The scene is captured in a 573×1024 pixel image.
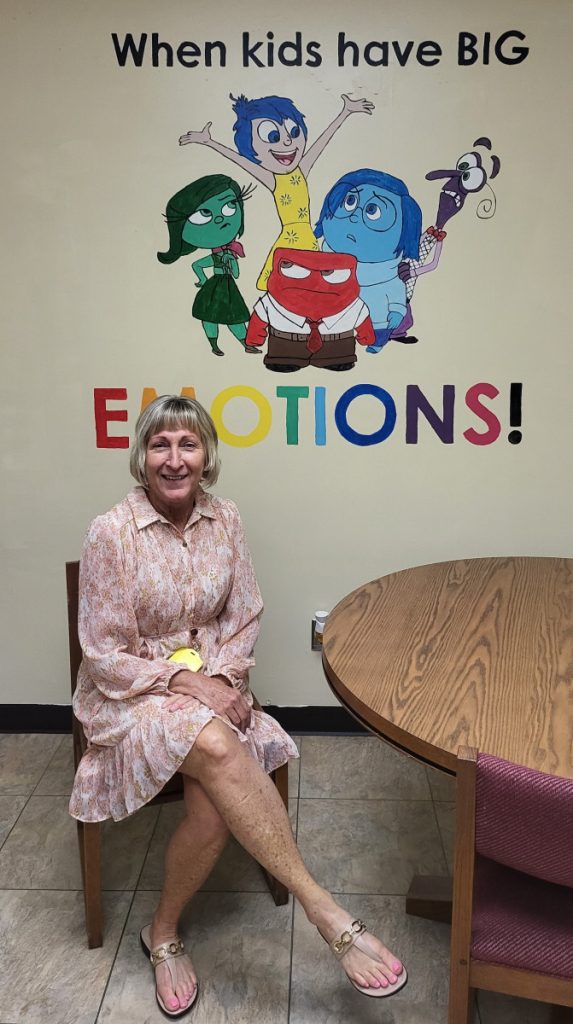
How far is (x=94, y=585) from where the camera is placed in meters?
1.74

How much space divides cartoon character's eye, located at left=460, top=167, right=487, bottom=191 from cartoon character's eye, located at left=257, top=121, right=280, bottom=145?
0.61m

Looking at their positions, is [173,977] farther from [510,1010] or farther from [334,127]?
[334,127]

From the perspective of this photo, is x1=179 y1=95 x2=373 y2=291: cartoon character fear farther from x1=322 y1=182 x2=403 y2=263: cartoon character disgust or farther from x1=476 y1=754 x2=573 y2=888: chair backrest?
x1=476 y1=754 x2=573 y2=888: chair backrest

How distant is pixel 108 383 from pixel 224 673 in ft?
3.87

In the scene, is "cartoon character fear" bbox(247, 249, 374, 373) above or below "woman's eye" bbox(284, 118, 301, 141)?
below

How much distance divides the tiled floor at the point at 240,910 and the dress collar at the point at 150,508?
3.27ft

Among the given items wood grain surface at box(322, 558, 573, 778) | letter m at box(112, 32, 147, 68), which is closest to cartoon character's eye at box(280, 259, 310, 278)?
letter m at box(112, 32, 147, 68)

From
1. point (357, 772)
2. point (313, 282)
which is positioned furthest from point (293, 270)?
point (357, 772)

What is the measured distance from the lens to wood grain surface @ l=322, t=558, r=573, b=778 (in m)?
1.27

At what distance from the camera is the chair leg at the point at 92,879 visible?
174 centimetres

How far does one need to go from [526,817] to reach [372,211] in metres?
1.97

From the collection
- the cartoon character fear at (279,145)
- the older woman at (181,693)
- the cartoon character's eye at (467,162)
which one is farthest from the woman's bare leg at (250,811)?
the cartoon character's eye at (467,162)

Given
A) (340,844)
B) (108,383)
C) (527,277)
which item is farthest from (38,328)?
(340,844)

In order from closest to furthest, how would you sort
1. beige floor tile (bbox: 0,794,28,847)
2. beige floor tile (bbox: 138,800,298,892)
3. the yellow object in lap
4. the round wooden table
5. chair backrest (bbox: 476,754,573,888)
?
chair backrest (bbox: 476,754,573,888), the round wooden table, the yellow object in lap, beige floor tile (bbox: 138,800,298,892), beige floor tile (bbox: 0,794,28,847)
